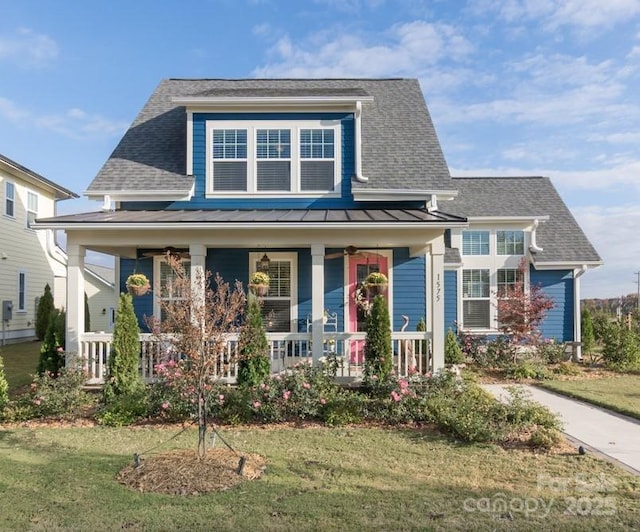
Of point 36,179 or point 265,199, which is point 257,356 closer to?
point 265,199

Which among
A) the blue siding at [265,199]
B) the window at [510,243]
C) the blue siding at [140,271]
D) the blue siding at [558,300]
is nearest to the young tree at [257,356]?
the blue siding at [265,199]

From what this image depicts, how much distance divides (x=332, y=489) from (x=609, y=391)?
7.51m

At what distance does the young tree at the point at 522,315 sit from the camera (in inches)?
488

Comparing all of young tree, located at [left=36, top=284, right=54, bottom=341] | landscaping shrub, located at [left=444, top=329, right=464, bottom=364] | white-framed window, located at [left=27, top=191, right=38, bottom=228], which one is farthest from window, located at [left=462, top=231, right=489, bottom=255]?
white-framed window, located at [left=27, top=191, right=38, bottom=228]

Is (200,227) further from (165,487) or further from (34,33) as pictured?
(34,33)

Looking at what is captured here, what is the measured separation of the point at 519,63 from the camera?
467 inches

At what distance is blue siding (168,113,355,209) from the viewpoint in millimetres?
10352

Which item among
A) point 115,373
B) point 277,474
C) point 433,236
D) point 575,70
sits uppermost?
point 575,70

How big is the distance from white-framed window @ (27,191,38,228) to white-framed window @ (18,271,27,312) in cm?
204

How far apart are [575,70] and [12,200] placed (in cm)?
1865

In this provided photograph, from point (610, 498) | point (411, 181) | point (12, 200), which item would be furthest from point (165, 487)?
point (12, 200)

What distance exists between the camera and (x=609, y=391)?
941cm

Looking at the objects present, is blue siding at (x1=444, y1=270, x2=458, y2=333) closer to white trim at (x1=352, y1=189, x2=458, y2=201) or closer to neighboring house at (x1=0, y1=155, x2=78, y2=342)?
white trim at (x1=352, y1=189, x2=458, y2=201)

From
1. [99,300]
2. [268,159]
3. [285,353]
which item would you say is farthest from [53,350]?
[99,300]
